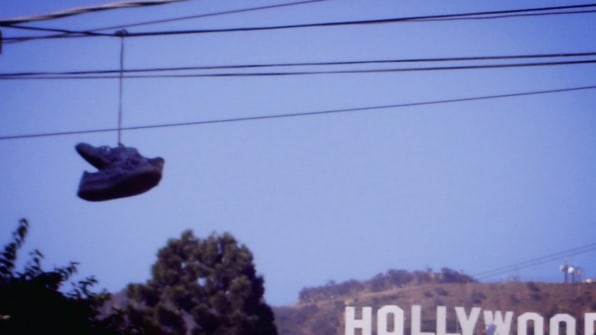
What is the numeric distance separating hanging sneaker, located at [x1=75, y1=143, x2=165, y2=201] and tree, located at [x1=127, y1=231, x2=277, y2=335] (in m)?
27.0

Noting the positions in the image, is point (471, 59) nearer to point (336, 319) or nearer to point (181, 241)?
point (181, 241)

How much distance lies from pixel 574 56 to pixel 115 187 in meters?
4.06

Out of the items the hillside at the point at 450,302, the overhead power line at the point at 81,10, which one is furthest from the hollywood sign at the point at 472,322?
the overhead power line at the point at 81,10

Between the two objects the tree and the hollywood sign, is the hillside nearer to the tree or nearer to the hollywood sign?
the hollywood sign

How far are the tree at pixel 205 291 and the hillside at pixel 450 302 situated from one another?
21.0 meters

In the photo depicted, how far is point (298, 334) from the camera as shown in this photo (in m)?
64.4

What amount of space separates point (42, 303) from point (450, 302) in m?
58.1

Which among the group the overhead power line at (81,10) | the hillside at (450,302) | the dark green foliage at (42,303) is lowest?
the dark green foliage at (42,303)

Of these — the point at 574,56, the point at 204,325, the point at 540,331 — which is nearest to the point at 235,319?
the point at 204,325

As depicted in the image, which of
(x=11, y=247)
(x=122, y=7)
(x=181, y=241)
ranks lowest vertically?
(x=11, y=247)

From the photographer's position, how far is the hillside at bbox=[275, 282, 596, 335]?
5809cm

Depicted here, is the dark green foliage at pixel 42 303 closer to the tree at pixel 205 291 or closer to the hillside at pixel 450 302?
the tree at pixel 205 291

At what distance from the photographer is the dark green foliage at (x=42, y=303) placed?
27.2ft

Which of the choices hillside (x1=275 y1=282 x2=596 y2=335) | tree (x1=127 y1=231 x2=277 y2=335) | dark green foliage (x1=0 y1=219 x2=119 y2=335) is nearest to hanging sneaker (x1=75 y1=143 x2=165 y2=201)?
dark green foliage (x1=0 y1=219 x2=119 y2=335)
